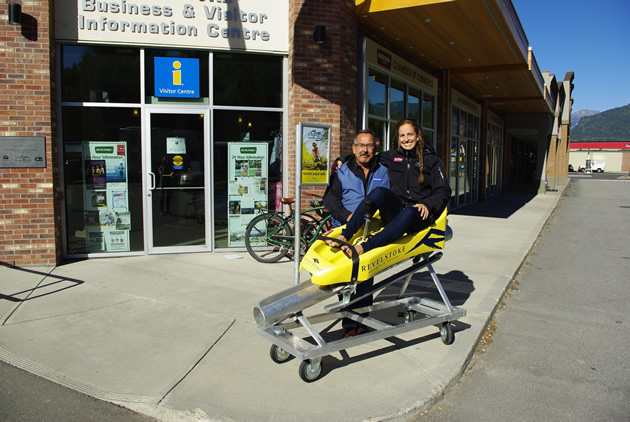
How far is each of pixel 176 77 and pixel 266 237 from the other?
111 inches

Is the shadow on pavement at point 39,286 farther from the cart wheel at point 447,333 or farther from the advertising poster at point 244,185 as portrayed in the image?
the cart wheel at point 447,333

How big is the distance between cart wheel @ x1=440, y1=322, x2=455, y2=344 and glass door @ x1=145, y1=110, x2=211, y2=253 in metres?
4.63

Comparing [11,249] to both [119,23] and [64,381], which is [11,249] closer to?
[119,23]

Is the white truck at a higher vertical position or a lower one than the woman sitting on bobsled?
higher

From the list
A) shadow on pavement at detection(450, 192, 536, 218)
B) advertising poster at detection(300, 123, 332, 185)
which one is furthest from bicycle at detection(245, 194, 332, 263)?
shadow on pavement at detection(450, 192, 536, 218)

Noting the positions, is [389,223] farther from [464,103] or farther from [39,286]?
[464,103]

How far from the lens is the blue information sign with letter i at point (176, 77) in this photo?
7.51m

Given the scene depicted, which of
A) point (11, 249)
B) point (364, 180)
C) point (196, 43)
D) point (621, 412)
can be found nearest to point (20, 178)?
point (11, 249)

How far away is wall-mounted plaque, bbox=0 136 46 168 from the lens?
262 inches

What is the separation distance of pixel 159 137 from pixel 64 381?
4.70 metres

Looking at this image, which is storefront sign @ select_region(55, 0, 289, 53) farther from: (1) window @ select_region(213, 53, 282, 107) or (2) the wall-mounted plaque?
(2) the wall-mounted plaque

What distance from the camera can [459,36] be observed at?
31.7 ft

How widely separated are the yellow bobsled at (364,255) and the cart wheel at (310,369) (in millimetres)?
561

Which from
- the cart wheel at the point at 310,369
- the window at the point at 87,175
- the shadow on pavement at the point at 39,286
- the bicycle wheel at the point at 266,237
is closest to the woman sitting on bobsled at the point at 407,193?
the cart wheel at the point at 310,369
